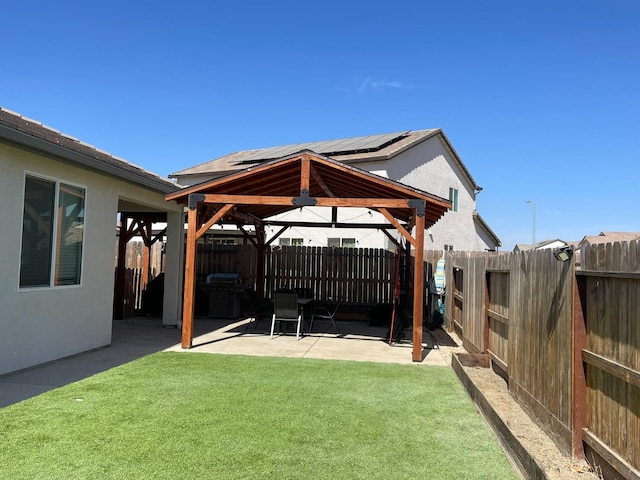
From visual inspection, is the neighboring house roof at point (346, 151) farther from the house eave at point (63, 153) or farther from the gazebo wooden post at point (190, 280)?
the house eave at point (63, 153)

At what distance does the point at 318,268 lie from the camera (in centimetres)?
1488

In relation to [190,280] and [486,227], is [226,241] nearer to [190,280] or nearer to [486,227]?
[190,280]

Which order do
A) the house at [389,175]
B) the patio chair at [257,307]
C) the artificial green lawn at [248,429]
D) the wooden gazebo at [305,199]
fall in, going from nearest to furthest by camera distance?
the artificial green lawn at [248,429] → the wooden gazebo at [305,199] → the patio chair at [257,307] → the house at [389,175]

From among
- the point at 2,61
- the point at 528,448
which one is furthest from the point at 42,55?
the point at 528,448

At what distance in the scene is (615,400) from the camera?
301 centimetres

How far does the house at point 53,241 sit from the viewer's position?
6.18 m

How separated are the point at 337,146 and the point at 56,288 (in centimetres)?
1449

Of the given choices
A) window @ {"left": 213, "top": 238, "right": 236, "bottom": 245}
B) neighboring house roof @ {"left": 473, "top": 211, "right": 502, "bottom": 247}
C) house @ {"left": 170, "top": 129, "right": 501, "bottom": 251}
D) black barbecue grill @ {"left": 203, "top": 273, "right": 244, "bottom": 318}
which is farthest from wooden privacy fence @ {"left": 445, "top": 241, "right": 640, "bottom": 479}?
neighboring house roof @ {"left": 473, "top": 211, "right": 502, "bottom": 247}

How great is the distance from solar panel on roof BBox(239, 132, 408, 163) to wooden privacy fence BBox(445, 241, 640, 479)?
1314cm

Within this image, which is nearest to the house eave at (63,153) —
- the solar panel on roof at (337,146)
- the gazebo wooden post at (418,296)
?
the gazebo wooden post at (418,296)

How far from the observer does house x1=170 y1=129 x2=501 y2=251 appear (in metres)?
17.6

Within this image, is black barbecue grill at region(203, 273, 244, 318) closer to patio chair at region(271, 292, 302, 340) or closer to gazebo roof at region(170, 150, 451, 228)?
gazebo roof at region(170, 150, 451, 228)

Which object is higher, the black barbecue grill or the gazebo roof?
the gazebo roof

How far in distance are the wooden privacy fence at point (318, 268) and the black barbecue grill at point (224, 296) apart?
1371 millimetres
